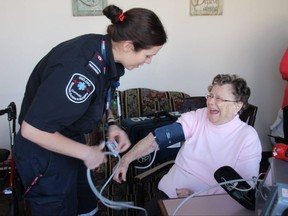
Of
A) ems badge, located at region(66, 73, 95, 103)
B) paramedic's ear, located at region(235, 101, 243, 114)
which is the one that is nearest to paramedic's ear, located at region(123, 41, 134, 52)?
ems badge, located at region(66, 73, 95, 103)

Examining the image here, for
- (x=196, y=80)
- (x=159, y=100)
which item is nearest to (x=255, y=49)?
(x=196, y=80)

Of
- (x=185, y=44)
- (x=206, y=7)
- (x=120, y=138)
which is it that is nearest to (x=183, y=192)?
(x=120, y=138)

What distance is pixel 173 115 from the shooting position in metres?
2.40

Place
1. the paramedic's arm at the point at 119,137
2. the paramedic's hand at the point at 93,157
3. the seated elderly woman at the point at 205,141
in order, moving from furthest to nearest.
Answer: the seated elderly woman at the point at 205,141 → the paramedic's arm at the point at 119,137 → the paramedic's hand at the point at 93,157

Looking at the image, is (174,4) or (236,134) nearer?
(236,134)

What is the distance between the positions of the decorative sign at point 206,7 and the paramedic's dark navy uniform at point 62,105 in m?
1.75

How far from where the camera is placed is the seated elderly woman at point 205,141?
4.91ft

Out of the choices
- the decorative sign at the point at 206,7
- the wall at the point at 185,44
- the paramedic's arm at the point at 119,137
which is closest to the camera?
the paramedic's arm at the point at 119,137

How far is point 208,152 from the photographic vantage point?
1.54 metres

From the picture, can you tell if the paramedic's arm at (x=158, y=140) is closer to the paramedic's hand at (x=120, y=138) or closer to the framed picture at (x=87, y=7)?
the paramedic's hand at (x=120, y=138)

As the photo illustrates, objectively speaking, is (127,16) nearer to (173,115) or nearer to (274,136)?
(173,115)

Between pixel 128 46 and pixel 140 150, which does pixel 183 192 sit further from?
pixel 128 46

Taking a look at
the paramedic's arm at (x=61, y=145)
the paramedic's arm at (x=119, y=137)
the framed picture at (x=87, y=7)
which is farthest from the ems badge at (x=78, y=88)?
the framed picture at (x=87, y=7)

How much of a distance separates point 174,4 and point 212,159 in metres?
1.73
